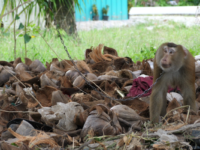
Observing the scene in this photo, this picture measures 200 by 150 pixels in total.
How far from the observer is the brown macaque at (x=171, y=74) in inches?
91.3

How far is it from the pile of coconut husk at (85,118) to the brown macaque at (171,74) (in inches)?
4.0

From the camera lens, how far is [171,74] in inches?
98.6

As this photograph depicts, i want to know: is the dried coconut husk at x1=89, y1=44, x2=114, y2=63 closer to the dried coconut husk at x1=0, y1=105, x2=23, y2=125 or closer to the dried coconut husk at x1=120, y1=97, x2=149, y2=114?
the dried coconut husk at x1=120, y1=97, x2=149, y2=114

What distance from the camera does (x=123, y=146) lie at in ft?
5.61

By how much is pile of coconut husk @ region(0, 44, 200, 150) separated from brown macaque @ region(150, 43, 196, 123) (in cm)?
10

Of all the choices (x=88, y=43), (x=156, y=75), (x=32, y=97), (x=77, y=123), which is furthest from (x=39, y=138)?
(x=88, y=43)

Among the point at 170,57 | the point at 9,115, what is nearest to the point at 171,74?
the point at 170,57

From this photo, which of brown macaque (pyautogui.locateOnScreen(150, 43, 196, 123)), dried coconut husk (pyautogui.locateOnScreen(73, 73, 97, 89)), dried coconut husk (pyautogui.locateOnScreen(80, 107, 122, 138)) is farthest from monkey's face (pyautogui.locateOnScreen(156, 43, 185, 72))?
dried coconut husk (pyautogui.locateOnScreen(73, 73, 97, 89))

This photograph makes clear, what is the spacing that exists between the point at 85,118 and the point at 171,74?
95 centimetres

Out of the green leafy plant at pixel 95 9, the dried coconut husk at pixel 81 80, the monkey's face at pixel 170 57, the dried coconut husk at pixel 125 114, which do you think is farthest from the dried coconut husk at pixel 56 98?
the green leafy plant at pixel 95 9

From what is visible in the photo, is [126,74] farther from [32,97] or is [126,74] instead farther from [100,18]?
[100,18]

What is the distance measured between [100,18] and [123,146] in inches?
635

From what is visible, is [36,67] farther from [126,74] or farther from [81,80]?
[126,74]

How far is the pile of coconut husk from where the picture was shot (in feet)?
5.73
